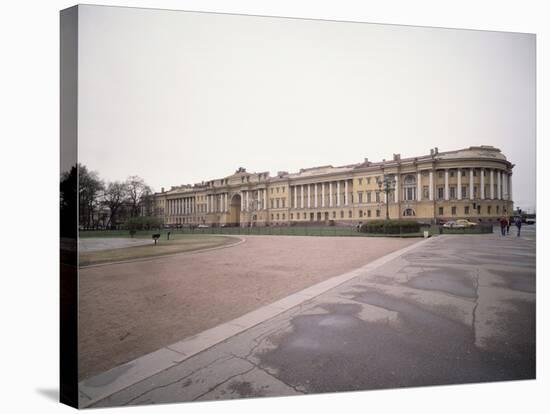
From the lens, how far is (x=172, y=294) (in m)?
4.91

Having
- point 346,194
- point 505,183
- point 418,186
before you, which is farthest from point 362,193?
point 505,183

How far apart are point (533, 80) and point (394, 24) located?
8.86ft

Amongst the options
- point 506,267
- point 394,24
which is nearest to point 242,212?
point 394,24

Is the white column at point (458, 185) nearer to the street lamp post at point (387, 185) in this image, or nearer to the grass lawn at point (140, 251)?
the street lamp post at point (387, 185)

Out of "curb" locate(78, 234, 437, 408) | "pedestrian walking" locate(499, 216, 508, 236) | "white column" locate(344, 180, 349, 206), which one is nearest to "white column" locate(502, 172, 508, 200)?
"pedestrian walking" locate(499, 216, 508, 236)

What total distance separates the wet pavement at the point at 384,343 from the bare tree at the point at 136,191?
2079 mm

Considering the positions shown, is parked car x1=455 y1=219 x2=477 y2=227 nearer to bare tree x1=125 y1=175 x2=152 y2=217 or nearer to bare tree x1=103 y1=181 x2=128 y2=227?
bare tree x1=125 y1=175 x2=152 y2=217

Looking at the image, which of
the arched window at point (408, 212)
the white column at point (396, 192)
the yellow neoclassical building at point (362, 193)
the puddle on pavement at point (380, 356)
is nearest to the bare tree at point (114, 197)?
the yellow neoclassical building at point (362, 193)

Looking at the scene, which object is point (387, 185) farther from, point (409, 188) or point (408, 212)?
point (408, 212)

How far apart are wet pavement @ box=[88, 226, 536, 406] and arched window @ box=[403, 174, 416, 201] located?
4.93 ft

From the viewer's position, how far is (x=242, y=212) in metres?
6.55

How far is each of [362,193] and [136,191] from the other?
13.3 feet

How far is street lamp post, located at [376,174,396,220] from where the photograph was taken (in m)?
5.92

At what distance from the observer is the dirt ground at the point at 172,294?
407cm
